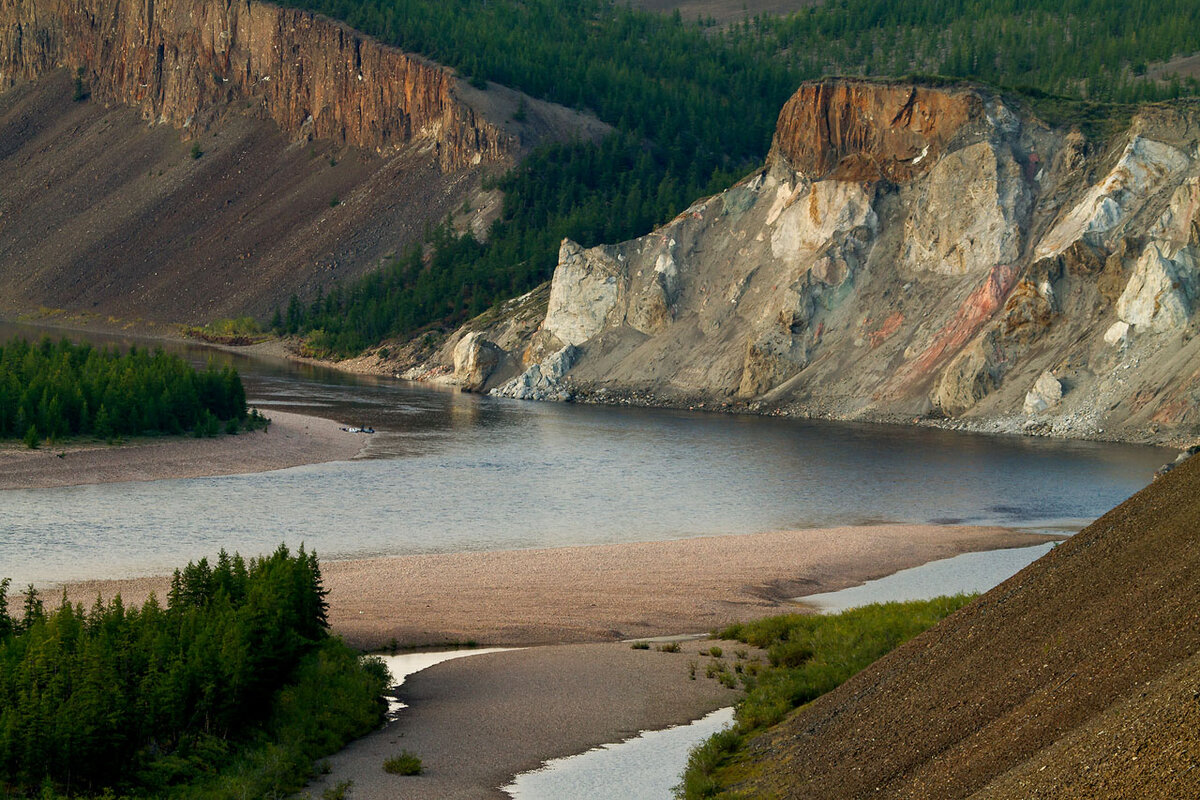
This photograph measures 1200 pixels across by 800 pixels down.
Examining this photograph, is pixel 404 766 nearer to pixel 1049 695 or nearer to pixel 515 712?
pixel 515 712

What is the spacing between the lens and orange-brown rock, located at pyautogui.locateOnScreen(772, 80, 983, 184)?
9855 cm

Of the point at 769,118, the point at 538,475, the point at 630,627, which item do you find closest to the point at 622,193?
the point at 769,118

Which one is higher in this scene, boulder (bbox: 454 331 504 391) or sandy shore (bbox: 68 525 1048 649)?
boulder (bbox: 454 331 504 391)

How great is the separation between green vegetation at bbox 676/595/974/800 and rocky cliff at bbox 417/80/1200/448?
4756 cm

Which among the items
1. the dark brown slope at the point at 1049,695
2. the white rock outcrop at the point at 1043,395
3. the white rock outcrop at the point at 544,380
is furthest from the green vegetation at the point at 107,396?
the dark brown slope at the point at 1049,695

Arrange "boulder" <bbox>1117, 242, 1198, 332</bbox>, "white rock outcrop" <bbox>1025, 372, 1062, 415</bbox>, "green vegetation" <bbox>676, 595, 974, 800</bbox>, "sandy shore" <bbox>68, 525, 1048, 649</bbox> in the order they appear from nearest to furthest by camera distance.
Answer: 1. "green vegetation" <bbox>676, 595, 974, 800</bbox>
2. "sandy shore" <bbox>68, 525, 1048, 649</bbox>
3. "boulder" <bbox>1117, 242, 1198, 332</bbox>
4. "white rock outcrop" <bbox>1025, 372, 1062, 415</bbox>

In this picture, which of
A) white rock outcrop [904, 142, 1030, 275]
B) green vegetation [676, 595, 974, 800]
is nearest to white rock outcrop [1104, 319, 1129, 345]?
white rock outcrop [904, 142, 1030, 275]

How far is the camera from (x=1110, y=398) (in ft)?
251

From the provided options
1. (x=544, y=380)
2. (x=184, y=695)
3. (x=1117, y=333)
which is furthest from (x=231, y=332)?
(x=184, y=695)

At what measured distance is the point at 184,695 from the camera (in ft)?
71.5

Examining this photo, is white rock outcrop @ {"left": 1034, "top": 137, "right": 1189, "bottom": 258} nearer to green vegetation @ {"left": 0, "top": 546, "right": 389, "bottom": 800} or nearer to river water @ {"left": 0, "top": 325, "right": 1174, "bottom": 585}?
river water @ {"left": 0, "top": 325, "right": 1174, "bottom": 585}

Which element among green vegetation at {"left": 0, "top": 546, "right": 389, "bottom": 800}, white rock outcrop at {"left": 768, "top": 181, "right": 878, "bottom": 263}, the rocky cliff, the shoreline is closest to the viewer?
green vegetation at {"left": 0, "top": 546, "right": 389, "bottom": 800}

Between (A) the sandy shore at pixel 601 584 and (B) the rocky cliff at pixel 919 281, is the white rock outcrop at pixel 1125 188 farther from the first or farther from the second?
(A) the sandy shore at pixel 601 584

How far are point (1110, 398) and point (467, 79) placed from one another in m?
126
